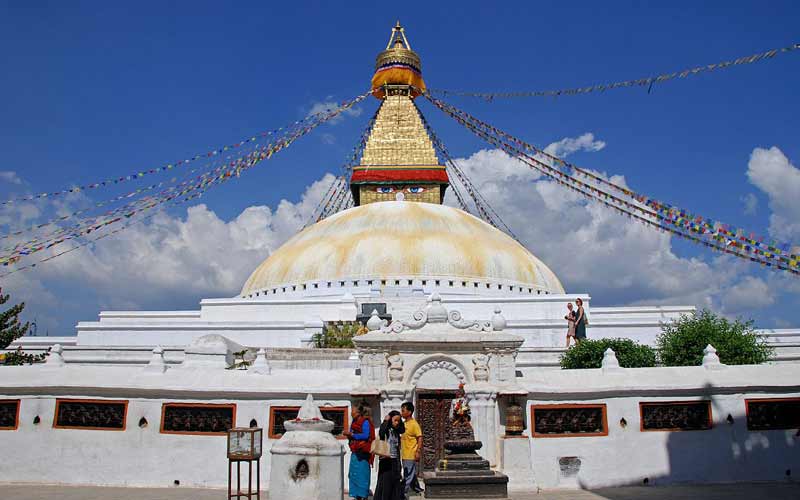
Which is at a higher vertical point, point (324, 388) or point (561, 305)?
point (561, 305)

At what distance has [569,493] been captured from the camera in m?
10.7

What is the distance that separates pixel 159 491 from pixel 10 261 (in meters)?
7.97

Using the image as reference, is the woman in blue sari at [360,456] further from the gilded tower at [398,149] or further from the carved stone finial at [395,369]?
the gilded tower at [398,149]

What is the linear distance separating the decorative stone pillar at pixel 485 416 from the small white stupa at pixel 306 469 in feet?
12.6

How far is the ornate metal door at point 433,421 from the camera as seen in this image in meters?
11.4

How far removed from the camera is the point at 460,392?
37.4 ft

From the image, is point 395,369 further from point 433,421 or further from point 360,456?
Answer: point 360,456

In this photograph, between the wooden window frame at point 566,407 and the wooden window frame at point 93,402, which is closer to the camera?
the wooden window frame at point 566,407

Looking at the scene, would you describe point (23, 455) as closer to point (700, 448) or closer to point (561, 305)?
point (700, 448)

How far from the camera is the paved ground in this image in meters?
9.96

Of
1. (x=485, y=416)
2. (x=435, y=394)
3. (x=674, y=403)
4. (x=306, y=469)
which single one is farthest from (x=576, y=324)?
(x=306, y=469)

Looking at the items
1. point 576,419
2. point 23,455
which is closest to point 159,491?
point 23,455

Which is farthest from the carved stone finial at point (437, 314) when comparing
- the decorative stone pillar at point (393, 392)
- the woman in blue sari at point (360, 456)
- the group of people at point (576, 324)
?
the group of people at point (576, 324)

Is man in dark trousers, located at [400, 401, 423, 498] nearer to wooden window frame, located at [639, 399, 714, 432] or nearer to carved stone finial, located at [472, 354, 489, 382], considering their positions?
carved stone finial, located at [472, 354, 489, 382]
